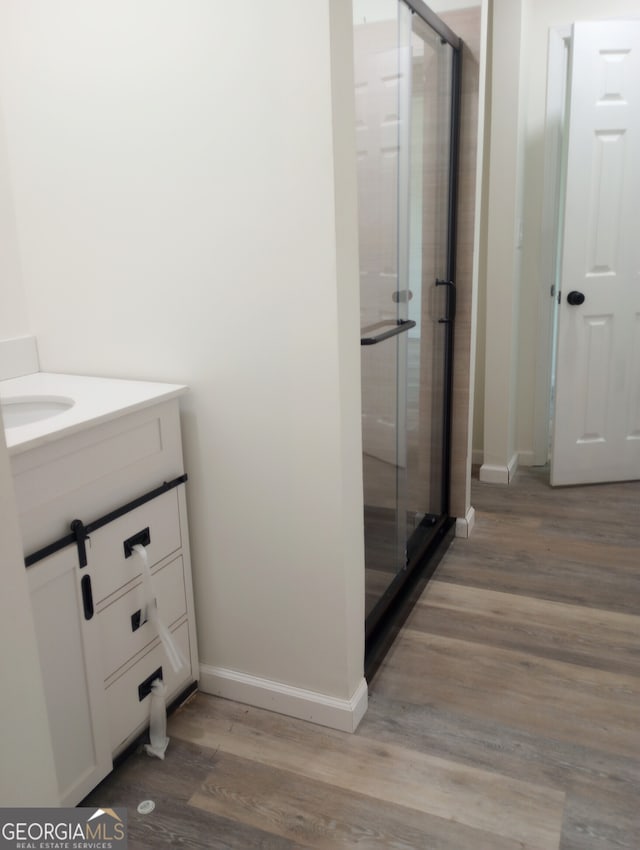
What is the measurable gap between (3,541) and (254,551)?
3.46 feet

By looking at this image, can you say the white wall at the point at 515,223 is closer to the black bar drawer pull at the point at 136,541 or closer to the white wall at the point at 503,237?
the white wall at the point at 503,237

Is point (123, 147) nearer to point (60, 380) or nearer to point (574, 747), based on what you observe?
point (60, 380)

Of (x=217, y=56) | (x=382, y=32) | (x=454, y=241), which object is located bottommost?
(x=454, y=241)

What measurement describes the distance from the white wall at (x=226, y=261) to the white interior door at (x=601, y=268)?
1.94 meters

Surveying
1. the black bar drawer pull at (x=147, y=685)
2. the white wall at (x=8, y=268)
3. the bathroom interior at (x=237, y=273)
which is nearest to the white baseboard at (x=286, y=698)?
the bathroom interior at (x=237, y=273)

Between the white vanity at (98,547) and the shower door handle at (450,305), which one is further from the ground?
the shower door handle at (450,305)

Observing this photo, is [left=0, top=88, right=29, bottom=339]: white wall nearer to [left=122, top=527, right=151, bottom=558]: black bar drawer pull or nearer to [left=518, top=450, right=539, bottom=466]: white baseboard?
[left=122, top=527, right=151, bottom=558]: black bar drawer pull

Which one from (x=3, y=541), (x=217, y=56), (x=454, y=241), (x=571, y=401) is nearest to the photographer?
(x=3, y=541)

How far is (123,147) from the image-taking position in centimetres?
168

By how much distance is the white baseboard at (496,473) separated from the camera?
3.52 m

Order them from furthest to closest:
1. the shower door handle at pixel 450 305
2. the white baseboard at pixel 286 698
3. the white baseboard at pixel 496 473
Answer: the white baseboard at pixel 496 473 → the shower door handle at pixel 450 305 → the white baseboard at pixel 286 698

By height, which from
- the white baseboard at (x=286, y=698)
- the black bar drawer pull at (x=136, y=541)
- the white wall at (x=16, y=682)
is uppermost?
the white wall at (x=16, y=682)

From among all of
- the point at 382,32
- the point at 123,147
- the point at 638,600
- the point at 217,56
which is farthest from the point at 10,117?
the point at 638,600

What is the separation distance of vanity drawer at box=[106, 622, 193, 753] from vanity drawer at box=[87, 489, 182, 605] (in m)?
0.22
